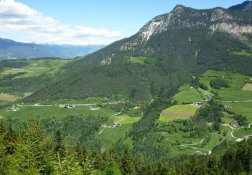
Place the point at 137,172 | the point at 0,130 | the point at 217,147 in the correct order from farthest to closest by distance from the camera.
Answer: the point at 217,147 → the point at 137,172 → the point at 0,130

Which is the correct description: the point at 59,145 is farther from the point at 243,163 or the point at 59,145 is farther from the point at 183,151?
the point at 183,151

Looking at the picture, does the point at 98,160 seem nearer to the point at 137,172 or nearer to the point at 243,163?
the point at 137,172

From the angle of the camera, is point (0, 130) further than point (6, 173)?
Yes

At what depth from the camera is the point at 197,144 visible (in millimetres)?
198750

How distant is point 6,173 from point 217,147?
460 ft

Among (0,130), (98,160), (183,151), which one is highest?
(0,130)

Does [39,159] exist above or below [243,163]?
above

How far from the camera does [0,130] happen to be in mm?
102438

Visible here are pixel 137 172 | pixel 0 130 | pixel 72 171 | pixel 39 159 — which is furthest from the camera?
pixel 137 172

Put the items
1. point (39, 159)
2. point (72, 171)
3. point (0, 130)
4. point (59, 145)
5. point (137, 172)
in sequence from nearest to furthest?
point (72, 171) < point (39, 159) < point (0, 130) < point (59, 145) < point (137, 172)

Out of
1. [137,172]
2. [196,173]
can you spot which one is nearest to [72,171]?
[137,172]

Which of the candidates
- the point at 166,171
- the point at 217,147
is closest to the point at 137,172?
the point at 166,171

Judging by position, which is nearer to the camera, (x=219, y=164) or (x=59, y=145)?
(x=59, y=145)

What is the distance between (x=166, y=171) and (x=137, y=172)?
9.52 metres
